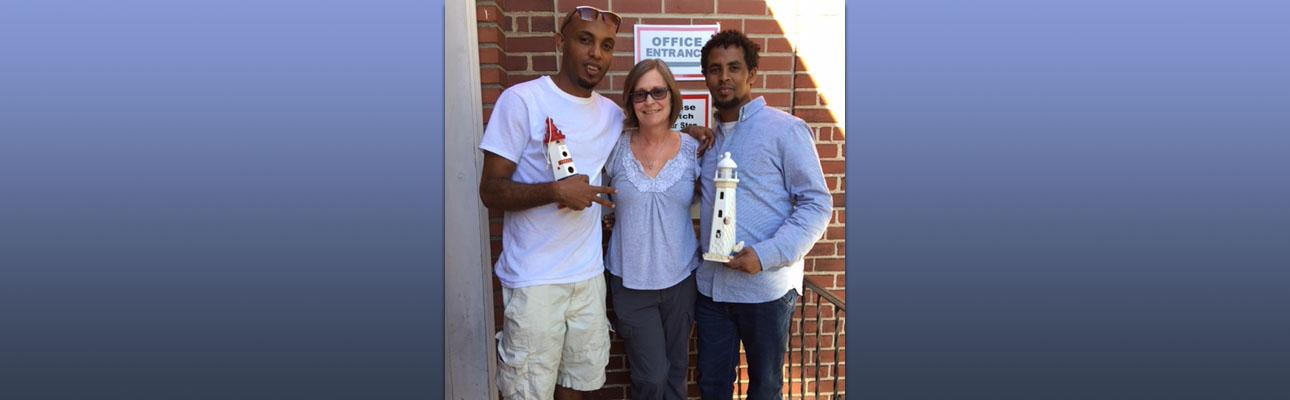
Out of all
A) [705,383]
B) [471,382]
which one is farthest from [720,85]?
[471,382]

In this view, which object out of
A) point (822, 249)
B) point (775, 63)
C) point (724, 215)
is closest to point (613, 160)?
point (724, 215)

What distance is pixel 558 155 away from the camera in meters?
2.47

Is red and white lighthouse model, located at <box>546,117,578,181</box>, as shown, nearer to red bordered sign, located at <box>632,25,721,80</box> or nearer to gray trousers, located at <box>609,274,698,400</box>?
gray trousers, located at <box>609,274,698,400</box>

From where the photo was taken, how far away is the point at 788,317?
2721mm

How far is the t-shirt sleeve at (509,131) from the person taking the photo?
8.29ft

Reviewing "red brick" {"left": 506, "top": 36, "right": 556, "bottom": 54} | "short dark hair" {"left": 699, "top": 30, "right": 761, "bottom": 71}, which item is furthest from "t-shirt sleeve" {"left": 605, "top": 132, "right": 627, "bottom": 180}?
"red brick" {"left": 506, "top": 36, "right": 556, "bottom": 54}

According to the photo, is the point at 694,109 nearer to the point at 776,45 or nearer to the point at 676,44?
the point at 676,44

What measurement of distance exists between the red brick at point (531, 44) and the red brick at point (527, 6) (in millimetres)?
131

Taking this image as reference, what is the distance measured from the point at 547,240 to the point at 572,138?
396mm

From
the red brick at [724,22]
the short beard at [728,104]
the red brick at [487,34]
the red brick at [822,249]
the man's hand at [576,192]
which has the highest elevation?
the red brick at [724,22]

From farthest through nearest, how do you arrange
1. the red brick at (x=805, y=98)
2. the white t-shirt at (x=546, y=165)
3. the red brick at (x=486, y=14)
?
the red brick at (x=805, y=98) < the red brick at (x=486, y=14) < the white t-shirt at (x=546, y=165)

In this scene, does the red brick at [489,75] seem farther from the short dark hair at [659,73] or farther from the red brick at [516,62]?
the short dark hair at [659,73]

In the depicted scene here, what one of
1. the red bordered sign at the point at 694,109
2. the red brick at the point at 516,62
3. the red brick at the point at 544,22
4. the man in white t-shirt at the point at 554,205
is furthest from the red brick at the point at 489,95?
the red bordered sign at the point at 694,109

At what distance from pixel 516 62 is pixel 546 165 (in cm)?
97
